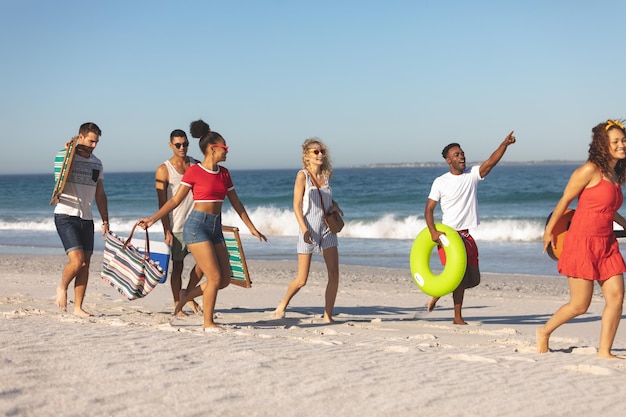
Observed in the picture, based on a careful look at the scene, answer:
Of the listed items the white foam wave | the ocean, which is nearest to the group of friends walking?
the ocean

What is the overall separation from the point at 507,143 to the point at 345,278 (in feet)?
17.8

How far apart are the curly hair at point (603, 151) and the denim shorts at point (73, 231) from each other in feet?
13.3

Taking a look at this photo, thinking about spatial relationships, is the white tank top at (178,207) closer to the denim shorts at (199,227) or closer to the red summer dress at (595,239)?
Answer: the denim shorts at (199,227)

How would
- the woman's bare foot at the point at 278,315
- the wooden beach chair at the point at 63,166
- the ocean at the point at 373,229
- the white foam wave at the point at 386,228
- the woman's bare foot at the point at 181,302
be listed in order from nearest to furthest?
the wooden beach chair at the point at 63,166 < the woman's bare foot at the point at 181,302 < the woman's bare foot at the point at 278,315 < the ocean at the point at 373,229 < the white foam wave at the point at 386,228

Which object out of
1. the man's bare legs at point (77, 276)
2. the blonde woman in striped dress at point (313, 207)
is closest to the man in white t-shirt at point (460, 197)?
the blonde woman in striped dress at point (313, 207)

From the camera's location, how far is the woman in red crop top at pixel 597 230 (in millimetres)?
4969

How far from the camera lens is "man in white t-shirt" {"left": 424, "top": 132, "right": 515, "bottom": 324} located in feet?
23.2

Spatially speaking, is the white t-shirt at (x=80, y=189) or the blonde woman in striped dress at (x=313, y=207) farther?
the blonde woman in striped dress at (x=313, y=207)

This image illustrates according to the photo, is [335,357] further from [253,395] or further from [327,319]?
[327,319]

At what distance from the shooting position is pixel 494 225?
23.8 m

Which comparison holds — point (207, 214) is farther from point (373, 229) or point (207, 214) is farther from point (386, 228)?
point (386, 228)

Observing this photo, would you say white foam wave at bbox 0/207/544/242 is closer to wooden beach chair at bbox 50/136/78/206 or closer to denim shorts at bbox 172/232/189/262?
denim shorts at bbox 172/232/189/262

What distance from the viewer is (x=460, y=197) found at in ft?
23.3

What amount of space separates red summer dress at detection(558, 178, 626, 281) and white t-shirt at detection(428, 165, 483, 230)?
2.06 m
